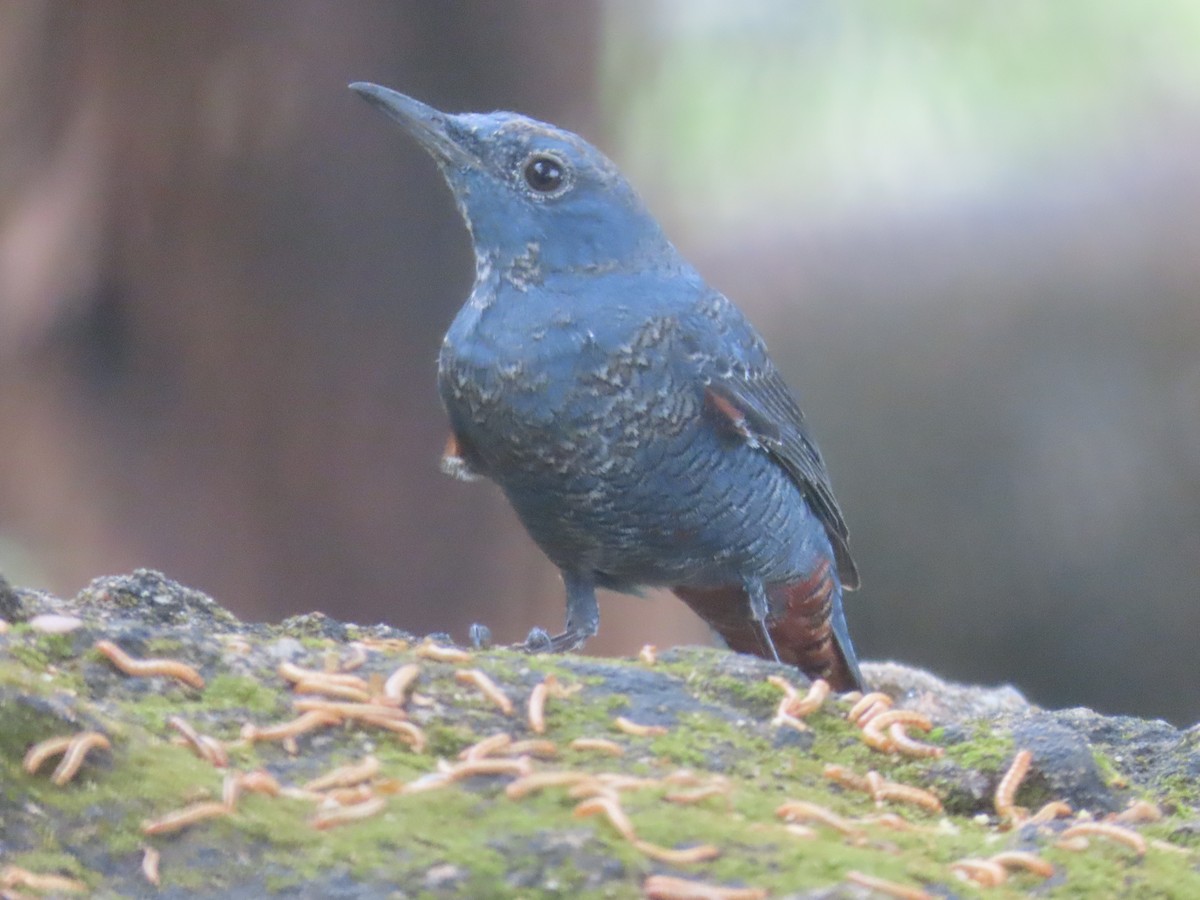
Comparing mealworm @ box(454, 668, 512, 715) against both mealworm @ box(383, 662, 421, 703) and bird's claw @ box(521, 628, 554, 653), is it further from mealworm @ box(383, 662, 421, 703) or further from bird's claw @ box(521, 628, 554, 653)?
bird's claw @ box(521, 628, 554, 653)

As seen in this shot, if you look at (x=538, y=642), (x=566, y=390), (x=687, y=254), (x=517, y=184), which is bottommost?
(x=538, y=642)

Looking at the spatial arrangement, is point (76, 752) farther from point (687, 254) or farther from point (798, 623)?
point (687, 254)

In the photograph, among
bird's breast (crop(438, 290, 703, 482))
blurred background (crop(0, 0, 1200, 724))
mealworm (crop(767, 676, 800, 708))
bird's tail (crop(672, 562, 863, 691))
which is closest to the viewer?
mealworm (crop(767, 676, 800, 708))

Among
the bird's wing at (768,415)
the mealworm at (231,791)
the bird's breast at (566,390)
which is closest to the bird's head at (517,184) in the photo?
the bird's breast at (566,390)

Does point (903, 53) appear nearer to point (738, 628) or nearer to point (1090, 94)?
point (1090, 94)

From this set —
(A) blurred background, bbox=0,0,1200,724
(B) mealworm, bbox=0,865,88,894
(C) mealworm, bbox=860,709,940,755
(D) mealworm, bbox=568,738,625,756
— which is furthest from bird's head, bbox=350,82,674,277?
(B) mealworm, bbox=0,865,88,894

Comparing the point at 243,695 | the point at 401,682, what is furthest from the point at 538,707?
the point at 243,695
